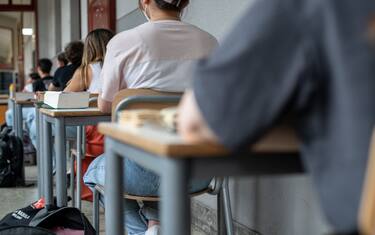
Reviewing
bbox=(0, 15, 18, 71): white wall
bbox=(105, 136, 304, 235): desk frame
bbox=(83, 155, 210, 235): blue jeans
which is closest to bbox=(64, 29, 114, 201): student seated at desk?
bbox=(83, 155, 210, 235): blue jeans

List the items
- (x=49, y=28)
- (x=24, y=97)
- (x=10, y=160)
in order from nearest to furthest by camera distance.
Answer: (x=10, y=160) < (x=24, y=97) < (x=49, y=28)

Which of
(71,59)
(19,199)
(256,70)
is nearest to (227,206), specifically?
(256,70)

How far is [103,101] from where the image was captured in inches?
74.2

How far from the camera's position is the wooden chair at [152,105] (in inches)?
54.1

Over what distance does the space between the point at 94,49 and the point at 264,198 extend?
1.44 m

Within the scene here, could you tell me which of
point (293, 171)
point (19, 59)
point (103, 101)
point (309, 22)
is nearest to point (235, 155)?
point (293, 171)

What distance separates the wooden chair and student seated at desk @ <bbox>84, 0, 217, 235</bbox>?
2.8 inches

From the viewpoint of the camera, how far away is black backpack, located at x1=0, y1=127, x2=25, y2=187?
4121 millimetres

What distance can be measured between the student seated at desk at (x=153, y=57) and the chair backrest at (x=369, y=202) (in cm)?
107

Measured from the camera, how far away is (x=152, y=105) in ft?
4.51

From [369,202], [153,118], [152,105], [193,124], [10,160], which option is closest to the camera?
[369,202]

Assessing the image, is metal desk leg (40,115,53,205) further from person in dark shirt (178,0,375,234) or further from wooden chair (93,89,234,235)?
person in dark shirt (178,0,375,234)

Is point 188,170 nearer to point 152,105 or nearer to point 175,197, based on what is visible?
point 175,197

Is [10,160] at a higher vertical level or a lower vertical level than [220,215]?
lower
